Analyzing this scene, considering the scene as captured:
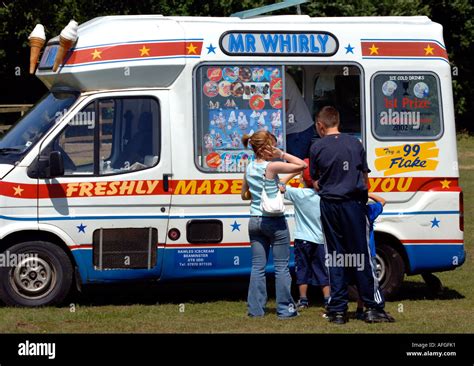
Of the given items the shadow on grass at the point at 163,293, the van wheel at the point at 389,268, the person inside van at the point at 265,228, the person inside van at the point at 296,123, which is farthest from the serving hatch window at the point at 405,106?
the shadow on grass at the point at 163,293

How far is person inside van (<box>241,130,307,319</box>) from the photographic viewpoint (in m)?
10.0

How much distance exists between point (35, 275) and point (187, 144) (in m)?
1.95

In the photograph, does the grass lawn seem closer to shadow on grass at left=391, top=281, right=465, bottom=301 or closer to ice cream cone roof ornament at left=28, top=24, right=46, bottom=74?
shadow on grass at left=391, top=281, right=465, bottom=301

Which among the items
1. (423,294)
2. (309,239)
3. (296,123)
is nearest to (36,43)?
(296,123)

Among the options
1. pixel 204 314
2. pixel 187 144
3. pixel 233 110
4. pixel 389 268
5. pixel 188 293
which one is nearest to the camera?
pixel 204 314

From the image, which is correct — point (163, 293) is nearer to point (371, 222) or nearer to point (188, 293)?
point (188, 293)

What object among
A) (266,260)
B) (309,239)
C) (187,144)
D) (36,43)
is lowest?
(266,260)

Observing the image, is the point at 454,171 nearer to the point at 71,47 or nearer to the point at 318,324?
the point at 318,324

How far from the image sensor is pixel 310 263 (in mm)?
10844

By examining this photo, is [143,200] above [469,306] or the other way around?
above

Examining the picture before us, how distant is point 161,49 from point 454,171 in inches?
128

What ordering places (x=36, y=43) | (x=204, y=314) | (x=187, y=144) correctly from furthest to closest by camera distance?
(x=36, y=43)
(x=187, y=144)
(x=204, y=314)
